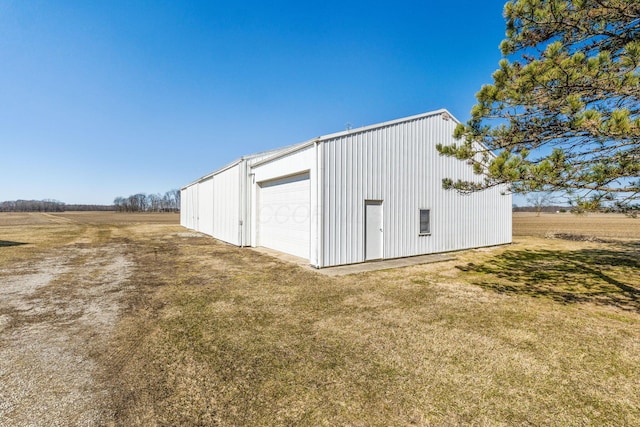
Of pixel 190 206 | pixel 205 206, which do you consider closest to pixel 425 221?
pixel 205 206

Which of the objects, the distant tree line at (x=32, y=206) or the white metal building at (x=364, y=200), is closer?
the white metal building at (x=364, y=200)

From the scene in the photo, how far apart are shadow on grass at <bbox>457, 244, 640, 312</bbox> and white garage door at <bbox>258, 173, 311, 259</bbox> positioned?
5.07 meters

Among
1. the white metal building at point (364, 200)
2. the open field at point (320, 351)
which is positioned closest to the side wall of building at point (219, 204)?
the white metal building at point (364, 200)

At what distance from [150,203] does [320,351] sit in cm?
10212

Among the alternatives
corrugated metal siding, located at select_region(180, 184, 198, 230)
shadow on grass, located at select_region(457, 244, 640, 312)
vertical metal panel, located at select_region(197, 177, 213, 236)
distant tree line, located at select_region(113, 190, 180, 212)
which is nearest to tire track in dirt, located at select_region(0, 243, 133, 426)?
shadow on grass, located at select_region(457, 244, 640, 312)

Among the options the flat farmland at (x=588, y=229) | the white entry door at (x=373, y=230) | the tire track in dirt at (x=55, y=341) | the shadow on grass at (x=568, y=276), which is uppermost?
the white entry door at (x=373, y=230)

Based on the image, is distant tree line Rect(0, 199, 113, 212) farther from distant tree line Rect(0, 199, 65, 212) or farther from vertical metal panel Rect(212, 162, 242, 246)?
vertical metal panel Rect(212, 162, 242, 246)

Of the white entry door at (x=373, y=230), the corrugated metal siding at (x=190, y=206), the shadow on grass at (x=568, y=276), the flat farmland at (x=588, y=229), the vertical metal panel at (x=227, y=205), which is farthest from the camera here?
the corrugated metal siding at (x=190, y=206)

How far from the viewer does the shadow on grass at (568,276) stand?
19.0 ft

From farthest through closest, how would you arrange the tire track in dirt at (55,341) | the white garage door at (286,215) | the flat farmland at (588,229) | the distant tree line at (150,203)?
the distant tree line at (150,203), the flat farmland at (588,229), the white garage door at (286,215), the tire track in dirt at (55,341)

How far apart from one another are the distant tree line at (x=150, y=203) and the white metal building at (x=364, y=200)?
82.6 metres

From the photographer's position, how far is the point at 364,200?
9.05 metres

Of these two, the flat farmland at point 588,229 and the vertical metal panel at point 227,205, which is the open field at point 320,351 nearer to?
the flat farmland at point 588,229

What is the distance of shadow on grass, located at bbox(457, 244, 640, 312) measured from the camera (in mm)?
5787
